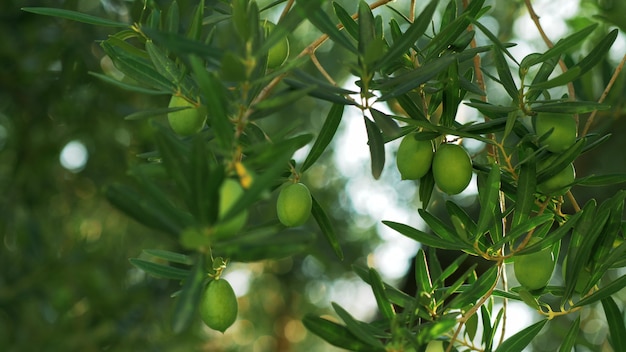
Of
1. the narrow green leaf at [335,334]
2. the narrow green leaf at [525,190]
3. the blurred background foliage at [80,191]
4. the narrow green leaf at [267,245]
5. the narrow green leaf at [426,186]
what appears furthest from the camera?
the blurred background foliage at [80,191]

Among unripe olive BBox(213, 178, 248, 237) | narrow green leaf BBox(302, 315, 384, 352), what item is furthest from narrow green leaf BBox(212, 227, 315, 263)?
narrow green leaf BBox(302, 315, 384, 352)

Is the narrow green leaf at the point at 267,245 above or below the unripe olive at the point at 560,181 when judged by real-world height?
below

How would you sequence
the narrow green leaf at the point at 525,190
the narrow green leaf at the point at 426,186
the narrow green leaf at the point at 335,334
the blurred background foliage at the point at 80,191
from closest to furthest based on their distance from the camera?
the narrow green leaf at the point at 335,334, the narrow green leaf at the point at 525,190, the narrow green leaf at the point at 426,186, the blurred background foliage at the point at 80,191

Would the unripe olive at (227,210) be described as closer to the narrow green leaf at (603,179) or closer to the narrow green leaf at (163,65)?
the narrow green leaf at (163,65)

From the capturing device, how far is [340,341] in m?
0.77

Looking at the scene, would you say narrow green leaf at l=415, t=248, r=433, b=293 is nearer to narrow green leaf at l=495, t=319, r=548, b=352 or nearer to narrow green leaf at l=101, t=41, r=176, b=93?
narrow green leaf at l=495, t=319, r=548, b=352

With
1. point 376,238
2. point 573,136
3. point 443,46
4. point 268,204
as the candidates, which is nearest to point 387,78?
point 443,46

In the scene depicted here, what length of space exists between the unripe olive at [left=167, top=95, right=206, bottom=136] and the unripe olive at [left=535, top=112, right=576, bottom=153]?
363 mm

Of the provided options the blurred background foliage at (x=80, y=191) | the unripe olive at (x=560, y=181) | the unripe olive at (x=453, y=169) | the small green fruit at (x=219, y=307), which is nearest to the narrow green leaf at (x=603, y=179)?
the unripe olive at (x=560, y=181)

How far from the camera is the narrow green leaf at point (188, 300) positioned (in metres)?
0.57

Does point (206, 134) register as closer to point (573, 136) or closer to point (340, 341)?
point (340, 341)

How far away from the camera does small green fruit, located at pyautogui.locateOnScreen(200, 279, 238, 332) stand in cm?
77

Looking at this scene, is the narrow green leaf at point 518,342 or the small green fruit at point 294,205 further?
the narrow green leaf at point 518,342

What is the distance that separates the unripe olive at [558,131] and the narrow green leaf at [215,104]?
38cm
